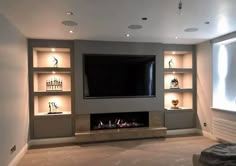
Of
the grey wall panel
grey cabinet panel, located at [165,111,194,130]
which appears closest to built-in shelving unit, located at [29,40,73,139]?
the grey wall panel

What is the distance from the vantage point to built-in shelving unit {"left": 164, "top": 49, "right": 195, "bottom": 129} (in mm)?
5828

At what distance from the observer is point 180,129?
5875 millimetres

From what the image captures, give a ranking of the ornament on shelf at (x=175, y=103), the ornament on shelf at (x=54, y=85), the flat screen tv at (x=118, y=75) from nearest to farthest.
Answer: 1. the flat screen tv at (x=118, y=75)
2. the ornament on shelf at (x=54, y=85)
3. the ornament on shelf at (x=175, y=103)

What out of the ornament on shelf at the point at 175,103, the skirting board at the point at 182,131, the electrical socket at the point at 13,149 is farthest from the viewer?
the ornament on shelf at the point at 175,103

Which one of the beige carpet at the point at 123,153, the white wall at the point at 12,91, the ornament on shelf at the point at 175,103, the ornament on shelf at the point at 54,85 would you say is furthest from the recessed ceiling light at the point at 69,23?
the ornament on shelf at the point at 175,103

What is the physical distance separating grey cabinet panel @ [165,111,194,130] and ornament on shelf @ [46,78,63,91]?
3.05 meters

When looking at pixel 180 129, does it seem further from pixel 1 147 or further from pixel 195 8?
pixel 1 147

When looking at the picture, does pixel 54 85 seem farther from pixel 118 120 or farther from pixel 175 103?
pixel 175 103

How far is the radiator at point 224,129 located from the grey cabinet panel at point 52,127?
11.9 ft

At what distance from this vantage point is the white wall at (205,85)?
5.33 meters

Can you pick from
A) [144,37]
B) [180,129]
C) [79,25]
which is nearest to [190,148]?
[180,129]

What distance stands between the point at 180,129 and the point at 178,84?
1.35m

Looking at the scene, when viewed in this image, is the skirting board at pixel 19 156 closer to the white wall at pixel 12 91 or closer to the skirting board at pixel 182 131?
the white wall at pixel 12 91

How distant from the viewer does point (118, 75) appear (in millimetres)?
5496
